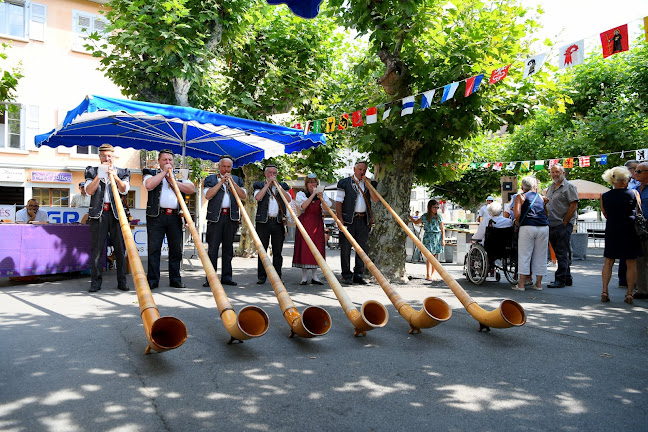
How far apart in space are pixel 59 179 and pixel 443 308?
2041 cm

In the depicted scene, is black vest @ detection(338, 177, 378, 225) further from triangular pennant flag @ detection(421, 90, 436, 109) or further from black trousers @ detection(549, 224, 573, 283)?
black trousers @ detection(549, 224, 573, 283)

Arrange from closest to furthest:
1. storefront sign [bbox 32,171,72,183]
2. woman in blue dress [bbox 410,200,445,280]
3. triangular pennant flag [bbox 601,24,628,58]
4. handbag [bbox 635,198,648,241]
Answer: handbag [bbox 635,198,648,241] → triangular pennant flag [bbox 601,24,628,58] → woman in blue dress [bbox 410,200,445,280] → storefront sign [bbox 32,171,72,183]

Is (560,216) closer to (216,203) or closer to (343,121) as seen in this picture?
(343,121)

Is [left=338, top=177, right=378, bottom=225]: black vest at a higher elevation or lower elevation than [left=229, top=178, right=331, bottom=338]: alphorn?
higher

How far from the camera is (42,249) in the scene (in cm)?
771

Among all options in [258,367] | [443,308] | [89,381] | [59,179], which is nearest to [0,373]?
[89,381]

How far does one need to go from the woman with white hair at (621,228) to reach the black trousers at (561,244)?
4.81ft

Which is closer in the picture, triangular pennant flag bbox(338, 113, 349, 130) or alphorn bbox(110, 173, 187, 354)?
alphorn bbox(110, 173, 187, 354)

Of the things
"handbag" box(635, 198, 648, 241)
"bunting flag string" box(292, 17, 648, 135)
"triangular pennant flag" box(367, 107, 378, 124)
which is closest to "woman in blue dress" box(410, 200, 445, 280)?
"triangular pennant flag" box(367, 107, 378, 124)

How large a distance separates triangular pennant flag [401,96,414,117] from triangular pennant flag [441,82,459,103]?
505 millimetres

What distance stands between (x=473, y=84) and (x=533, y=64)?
1012mm

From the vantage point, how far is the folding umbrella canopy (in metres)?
7.14

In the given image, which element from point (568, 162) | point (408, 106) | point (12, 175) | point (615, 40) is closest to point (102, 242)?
point (408, 106)

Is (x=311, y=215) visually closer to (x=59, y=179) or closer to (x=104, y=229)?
(x=104, y=229)
